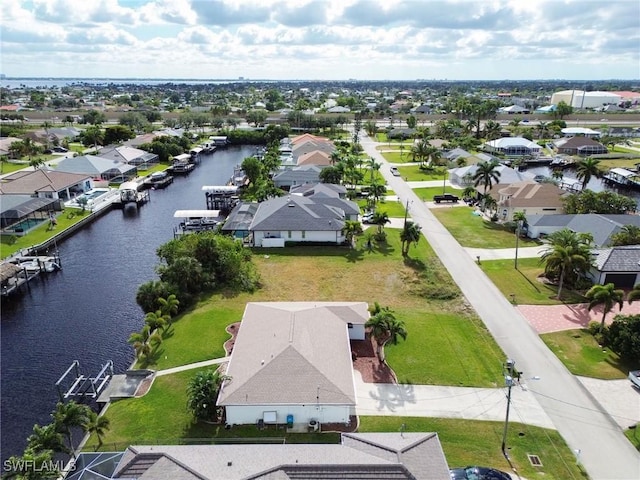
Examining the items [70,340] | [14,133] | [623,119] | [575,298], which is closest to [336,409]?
[70,340]

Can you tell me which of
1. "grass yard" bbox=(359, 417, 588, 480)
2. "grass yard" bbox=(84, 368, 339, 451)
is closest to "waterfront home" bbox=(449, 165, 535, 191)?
"grass yard" bbox=(359, 417, 588, 480)

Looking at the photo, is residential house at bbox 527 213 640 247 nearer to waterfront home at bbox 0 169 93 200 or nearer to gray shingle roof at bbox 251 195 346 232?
gray shingle roof at bbox 251 195 346 232

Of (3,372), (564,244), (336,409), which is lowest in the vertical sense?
(3,372)

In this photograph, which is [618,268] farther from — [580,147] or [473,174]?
[580,147]

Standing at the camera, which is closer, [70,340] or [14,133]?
[70,340]

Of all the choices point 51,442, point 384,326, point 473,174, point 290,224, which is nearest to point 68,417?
point 51,442

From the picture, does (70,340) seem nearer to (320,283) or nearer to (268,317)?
(268,317)
